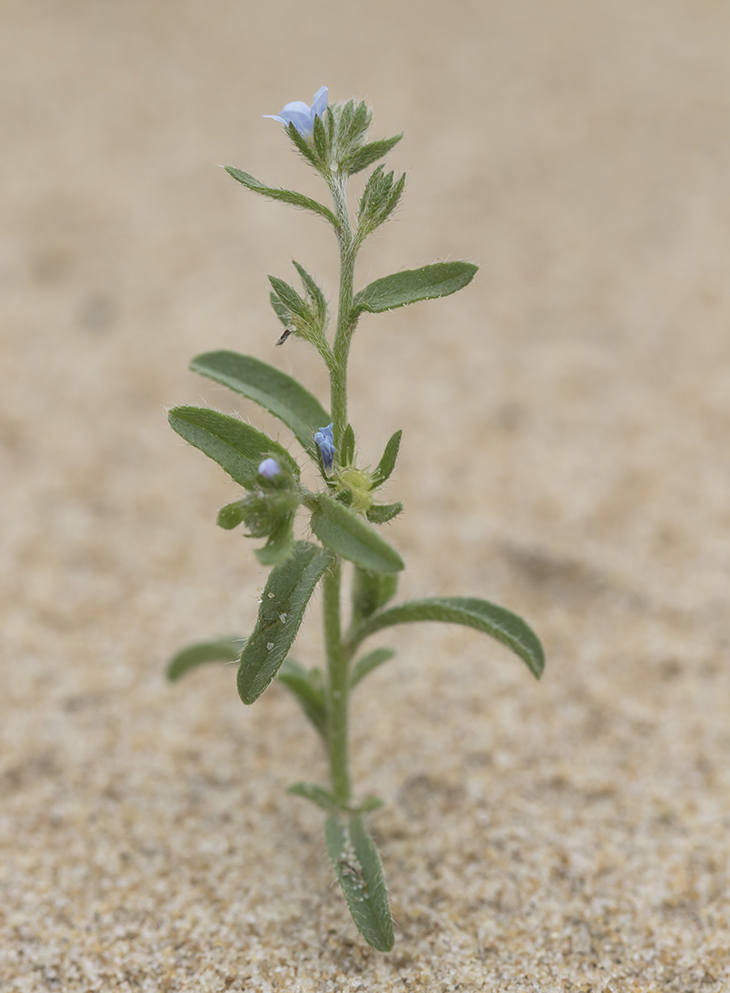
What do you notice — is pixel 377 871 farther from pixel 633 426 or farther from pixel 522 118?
pixel 522 118

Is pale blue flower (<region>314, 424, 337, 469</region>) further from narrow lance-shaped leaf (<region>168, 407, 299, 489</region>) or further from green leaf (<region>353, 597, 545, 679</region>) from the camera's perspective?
green leaf (<region>353, 597, 545, 679</region>)

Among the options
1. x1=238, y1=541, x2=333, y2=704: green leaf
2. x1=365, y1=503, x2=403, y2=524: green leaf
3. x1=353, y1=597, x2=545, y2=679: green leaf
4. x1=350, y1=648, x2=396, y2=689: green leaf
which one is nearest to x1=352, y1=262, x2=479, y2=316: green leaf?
x1=365, y1=503, x2=403, y2=524: green leaf

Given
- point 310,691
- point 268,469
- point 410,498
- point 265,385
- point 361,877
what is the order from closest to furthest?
point 268,469 < point 361,877 < point 265,385 < point 310,691 < point 410,498

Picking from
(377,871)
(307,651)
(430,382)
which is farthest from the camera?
(430,382)

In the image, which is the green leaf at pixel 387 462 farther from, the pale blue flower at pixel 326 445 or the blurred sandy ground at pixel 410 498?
the blurred sandy ground at pixel 410 498

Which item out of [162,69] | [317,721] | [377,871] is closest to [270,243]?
[162,69]

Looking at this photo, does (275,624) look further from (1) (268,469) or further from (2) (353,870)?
(2) (353,870)

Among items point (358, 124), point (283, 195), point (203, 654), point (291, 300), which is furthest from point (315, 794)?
point (358, 124)

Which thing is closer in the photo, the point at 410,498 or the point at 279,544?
the point at 279,544
